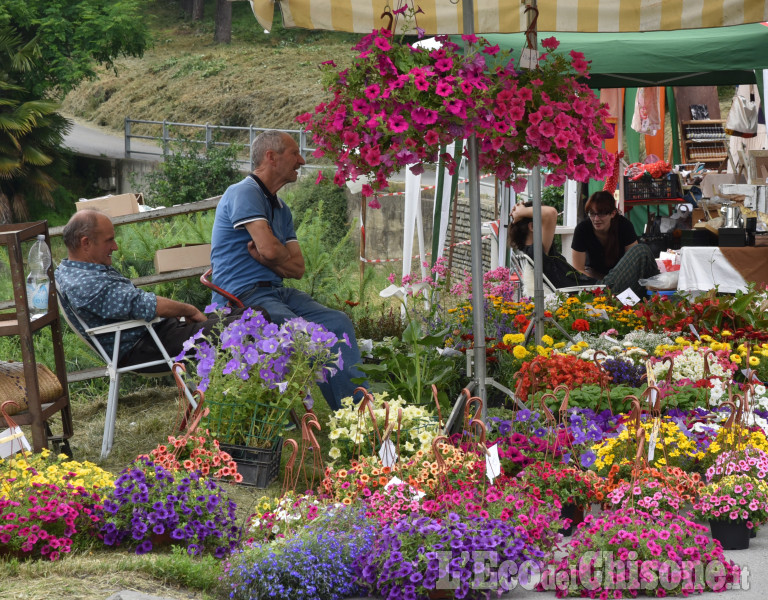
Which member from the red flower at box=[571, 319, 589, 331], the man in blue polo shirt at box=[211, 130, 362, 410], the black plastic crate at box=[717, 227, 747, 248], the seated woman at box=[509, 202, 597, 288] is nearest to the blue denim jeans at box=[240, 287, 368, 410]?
the man in blue polo shirt at box=[211, 130, 362, 410]

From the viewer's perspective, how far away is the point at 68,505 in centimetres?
297

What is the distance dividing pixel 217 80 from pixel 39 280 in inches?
1071

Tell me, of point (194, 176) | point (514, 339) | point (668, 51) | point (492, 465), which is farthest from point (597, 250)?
point (194, 176)

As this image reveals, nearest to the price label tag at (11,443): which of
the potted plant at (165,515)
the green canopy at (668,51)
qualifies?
the potted plant at (165,515)

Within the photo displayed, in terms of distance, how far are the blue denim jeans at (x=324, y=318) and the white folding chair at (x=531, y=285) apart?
6.40 ft

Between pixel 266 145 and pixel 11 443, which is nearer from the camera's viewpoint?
pixel 11 443

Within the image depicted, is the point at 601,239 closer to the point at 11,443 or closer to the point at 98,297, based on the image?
the point at 98,297

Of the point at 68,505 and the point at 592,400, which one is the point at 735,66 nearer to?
the point at 592,400

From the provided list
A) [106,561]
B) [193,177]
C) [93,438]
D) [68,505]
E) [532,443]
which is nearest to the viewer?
[106,561]

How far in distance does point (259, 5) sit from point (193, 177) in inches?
630

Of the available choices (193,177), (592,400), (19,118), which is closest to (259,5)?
(592,400)

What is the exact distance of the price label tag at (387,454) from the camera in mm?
3260

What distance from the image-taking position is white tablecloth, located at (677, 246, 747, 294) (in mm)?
6422

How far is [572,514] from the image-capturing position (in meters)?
3.32
